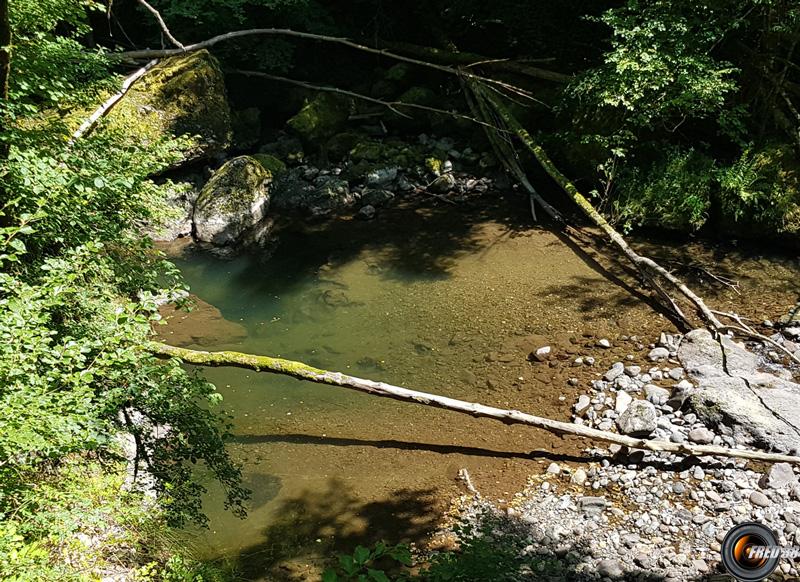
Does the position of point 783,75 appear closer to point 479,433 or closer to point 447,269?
point 447,269

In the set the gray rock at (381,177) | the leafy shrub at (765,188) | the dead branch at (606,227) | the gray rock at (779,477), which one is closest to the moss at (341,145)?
the gray rock at (381,177)

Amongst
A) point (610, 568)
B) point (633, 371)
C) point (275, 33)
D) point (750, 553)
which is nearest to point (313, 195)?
point (275, 33)

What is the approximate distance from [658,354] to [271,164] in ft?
24.5

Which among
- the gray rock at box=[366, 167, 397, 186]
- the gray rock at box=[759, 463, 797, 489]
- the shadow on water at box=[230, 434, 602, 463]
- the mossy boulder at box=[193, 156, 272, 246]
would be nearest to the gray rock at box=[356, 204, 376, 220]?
the gray rock at box=[366, 167, 397, 186]

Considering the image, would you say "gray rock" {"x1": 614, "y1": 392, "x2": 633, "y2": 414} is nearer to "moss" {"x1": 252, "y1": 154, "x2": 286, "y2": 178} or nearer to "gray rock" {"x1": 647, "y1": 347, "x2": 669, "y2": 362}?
"gray rock" {"x1": 647, "y1": 347, "x2": 669, "y2": 362}

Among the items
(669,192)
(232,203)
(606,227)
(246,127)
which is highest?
(669,192)

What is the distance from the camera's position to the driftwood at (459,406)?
4941mm

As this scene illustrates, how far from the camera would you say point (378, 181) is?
11047 millimetres

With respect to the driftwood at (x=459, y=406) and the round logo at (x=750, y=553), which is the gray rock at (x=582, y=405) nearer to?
the driftwood at (x=459, y=406)

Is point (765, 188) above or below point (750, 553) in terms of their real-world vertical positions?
above

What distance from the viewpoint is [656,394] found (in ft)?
19.1

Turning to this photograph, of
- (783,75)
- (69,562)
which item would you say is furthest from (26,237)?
(783,75)

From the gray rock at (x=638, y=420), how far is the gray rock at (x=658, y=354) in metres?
0.98

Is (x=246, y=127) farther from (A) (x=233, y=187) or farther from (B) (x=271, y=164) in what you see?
(A) (x=233, y=187)
